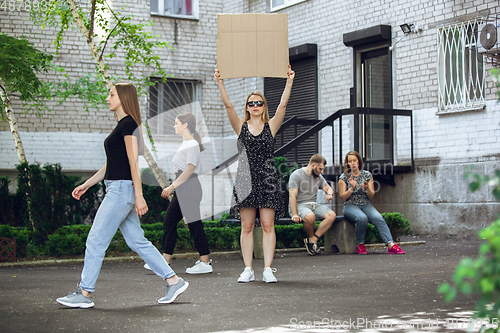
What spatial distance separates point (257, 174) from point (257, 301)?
147cm

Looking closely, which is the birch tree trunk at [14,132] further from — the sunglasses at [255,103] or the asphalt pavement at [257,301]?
the sunglasses at [255,103]

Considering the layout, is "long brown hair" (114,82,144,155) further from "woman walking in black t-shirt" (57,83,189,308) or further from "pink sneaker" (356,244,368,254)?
"pink sneaker" (356,244,368,254)

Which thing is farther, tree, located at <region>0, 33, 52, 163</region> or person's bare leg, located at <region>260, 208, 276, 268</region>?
tree, located at <region>0, 33, 52, 163</region>

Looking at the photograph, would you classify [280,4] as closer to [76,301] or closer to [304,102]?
[304,102]

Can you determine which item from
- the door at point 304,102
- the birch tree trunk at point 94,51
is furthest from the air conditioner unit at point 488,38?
the birch tree trunk at point 94,51

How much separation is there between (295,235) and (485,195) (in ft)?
11.8

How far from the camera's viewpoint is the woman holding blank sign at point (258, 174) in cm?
567

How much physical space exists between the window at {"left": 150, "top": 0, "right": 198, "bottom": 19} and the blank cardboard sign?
423 inches

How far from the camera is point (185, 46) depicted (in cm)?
1598

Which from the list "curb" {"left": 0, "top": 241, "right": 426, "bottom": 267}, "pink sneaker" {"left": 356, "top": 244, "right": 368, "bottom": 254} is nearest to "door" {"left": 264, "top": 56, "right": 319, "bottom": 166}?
"curb" {"left": 0, "top": 241, "right": 426, "bottom": 267}

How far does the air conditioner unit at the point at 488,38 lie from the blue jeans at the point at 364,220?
3598 millimetres

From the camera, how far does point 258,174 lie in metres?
5.71

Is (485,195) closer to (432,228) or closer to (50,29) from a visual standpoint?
(432,228)

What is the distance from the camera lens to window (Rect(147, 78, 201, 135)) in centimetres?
1572
